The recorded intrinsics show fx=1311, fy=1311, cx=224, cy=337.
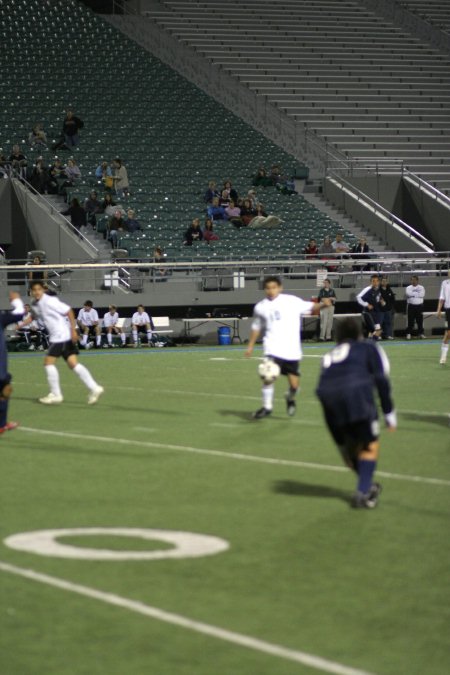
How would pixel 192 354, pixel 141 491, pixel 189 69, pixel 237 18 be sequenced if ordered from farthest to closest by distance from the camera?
1. pixel 237 18
2. pixel 189 69
3. pixel 192 354
4. pixel 141 491

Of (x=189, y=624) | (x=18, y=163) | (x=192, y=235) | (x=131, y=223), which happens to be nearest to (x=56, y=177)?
(x=18, y=163)

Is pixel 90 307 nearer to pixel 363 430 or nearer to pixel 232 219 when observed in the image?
pixel 232 219

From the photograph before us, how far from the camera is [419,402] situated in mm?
18594

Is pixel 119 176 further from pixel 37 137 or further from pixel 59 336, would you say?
pixel 59 336

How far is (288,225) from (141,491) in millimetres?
30803

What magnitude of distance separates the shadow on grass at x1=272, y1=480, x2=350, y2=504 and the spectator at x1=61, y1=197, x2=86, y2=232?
88.4 feet

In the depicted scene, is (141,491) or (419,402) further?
(419,402)

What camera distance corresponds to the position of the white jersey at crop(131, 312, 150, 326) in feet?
113

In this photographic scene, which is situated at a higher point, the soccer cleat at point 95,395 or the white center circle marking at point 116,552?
the soccer cleat at point 95,395

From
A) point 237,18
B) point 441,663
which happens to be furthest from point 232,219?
point 441,663

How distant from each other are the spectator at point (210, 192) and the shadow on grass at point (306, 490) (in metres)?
29.9

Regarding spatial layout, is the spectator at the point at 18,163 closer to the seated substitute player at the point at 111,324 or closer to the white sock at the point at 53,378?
the seated substitute player at the point at 111,324

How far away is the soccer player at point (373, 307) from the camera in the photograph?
112 ft

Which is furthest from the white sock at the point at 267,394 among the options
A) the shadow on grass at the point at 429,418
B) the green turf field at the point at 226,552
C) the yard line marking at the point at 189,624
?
the yard line marking at the point at 189,624
